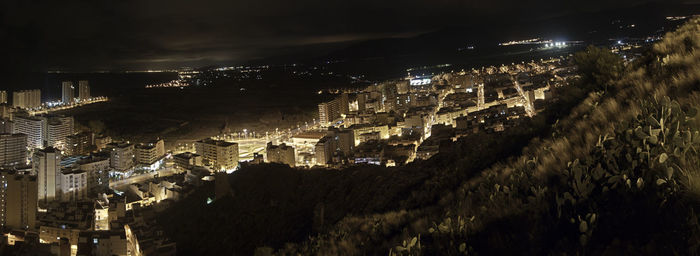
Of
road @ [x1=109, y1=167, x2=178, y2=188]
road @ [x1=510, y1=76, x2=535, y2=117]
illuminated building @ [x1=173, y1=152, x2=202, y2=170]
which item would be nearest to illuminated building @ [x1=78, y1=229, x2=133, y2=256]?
road @ [x1=109, y1=167, x2=178, y2=188]

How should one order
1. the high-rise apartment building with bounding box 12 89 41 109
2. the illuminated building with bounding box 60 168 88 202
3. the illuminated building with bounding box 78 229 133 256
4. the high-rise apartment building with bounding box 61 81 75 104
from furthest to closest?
the high-rise apartment building with bounding box 61 81 75 104 < the high-rise apartment building with bounding box 12 89 41 109 < the illuminated building with bounding box 60 168 88 202 < the illuminated building with bounding box 78 229 133 256

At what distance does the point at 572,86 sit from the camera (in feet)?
19.3

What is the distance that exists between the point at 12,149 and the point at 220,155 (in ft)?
42.3

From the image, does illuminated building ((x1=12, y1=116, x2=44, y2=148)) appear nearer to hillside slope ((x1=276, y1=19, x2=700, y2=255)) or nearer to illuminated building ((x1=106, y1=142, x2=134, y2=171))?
illuminated building ((x1=106, y1=142, x2=134, y2=171))

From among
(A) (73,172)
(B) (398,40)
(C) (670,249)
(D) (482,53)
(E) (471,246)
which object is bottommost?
(A) (73,172)

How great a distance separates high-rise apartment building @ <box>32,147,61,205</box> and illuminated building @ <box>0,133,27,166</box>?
7.72 meters

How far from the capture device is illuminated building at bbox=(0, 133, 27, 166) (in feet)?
86.1

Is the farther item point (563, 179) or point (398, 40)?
point (398, 40)

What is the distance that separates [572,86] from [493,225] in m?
4.55

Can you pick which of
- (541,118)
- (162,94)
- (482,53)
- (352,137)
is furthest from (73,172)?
(482,53)

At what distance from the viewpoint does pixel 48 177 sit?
20500mm

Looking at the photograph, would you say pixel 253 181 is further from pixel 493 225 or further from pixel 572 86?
pixel 493 225

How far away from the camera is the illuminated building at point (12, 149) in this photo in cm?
2625

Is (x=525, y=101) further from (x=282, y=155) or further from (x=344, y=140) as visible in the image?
(x=282, y=155)
